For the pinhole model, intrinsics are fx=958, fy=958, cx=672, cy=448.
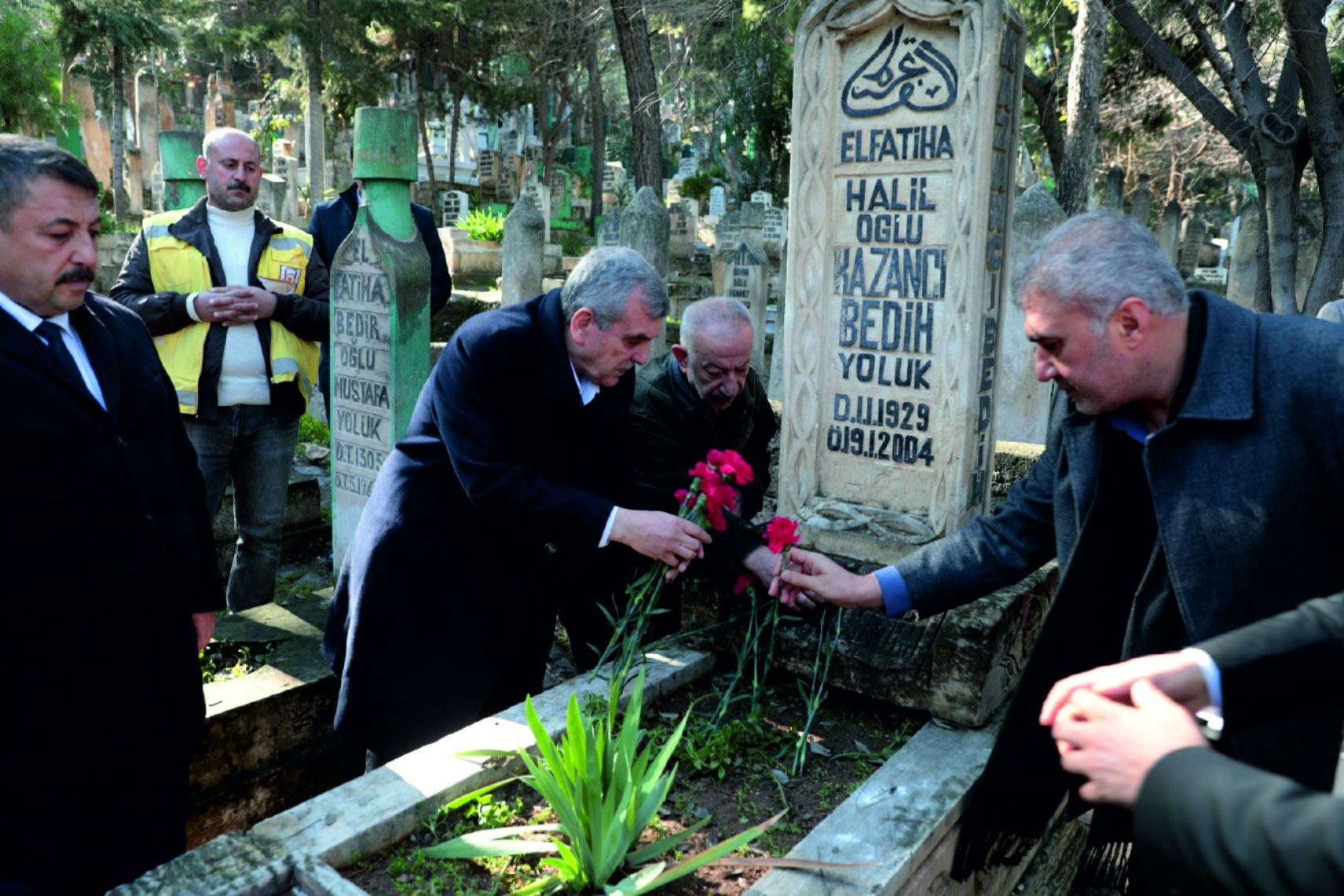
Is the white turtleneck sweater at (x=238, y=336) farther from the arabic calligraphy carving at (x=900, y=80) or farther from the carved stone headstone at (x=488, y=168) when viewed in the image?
the carved stone headstone at (x=488, y=168)

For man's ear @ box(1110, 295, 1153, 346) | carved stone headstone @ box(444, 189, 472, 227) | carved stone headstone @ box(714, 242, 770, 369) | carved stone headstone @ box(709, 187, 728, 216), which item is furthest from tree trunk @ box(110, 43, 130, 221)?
man's ear @ box(1110, 295, 1153, 346)

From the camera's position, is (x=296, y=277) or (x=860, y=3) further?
(x=296, y=277)

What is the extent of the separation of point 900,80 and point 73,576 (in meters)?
2.70

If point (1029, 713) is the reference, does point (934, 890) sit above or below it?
below

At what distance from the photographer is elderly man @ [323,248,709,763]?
2600 millimetres

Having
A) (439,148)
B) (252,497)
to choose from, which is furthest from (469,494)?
(439,148)

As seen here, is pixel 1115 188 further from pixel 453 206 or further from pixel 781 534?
pixel 781 534

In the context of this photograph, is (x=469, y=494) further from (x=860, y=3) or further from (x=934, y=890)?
(x=860, y=3)

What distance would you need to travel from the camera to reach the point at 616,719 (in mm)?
2652

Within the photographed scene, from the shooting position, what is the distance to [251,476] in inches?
Answer: 155

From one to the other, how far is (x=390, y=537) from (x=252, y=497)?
1519mm

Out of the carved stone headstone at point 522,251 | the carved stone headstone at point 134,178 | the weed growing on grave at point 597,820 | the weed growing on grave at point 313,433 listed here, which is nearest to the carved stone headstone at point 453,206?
the carved stone headstone at point 134,178

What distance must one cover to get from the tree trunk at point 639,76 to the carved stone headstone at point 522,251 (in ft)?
4.73

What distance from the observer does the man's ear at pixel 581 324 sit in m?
2.63
